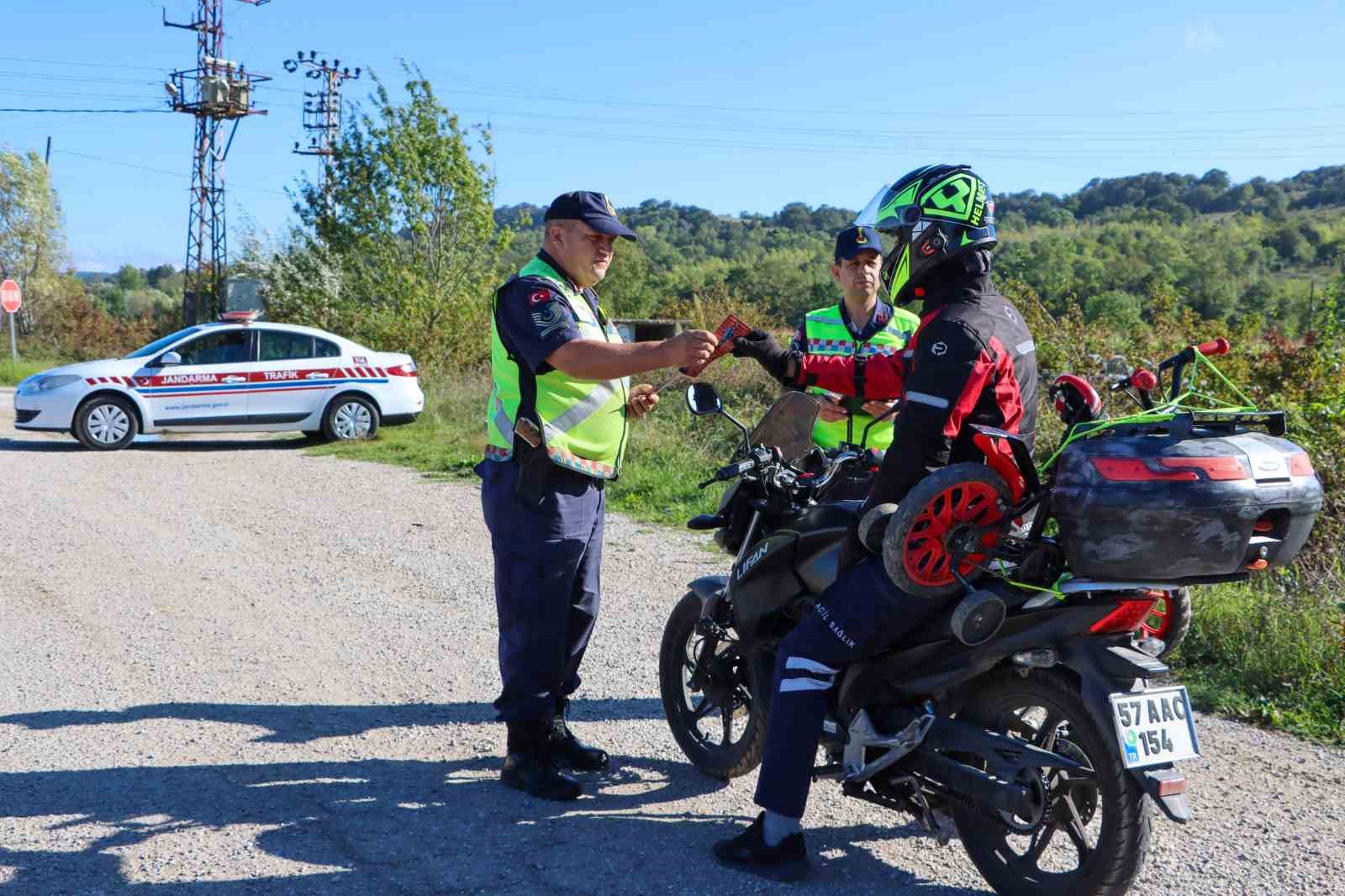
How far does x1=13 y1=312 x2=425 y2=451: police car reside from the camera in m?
15.1

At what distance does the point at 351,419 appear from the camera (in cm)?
1588

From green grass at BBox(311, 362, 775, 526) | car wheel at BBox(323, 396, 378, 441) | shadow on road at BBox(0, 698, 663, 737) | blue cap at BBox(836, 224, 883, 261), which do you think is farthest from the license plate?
car wheel at BBox(323, 396, 378, 441)

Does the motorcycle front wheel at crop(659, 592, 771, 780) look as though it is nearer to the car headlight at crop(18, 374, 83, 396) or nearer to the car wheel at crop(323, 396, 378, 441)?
the car wheel at crop(323, 396, 378, 441)

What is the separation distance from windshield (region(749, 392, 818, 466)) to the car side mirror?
40 cm

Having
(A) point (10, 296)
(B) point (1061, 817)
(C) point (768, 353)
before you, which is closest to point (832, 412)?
(C) point (768, 353)

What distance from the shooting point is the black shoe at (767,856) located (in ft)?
11.9

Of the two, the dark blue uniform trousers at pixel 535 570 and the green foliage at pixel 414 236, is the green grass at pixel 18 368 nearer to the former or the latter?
the green foliage at pixel 414 236

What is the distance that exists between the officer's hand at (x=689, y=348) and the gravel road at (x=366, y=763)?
163 cm

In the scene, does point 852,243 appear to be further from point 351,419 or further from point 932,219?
point 351,419

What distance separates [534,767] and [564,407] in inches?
53.5

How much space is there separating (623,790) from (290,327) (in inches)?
505

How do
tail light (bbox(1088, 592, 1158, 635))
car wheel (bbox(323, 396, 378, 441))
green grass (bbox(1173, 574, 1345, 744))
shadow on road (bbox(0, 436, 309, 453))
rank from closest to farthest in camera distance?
tail light (bbox(1088, 592, 1158, 635))
green grass (bbox(1173, 574, 1345, 744))
shadow on road (bbox(0, 436, 309, 453))
car wheel (bbox(323, 396, 378, 441))

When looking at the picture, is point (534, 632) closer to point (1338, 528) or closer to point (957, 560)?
point (957, 560)

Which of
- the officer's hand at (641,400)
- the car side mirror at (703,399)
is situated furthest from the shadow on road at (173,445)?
the car side mirror at (703,399)
